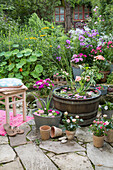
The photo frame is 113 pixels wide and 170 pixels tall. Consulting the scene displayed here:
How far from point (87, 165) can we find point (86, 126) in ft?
2.94

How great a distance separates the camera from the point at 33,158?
6.19 ft

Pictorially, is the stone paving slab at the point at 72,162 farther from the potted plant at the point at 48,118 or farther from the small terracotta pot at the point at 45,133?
the potted plant at the point at 48,118

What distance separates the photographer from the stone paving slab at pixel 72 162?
5.74 ft

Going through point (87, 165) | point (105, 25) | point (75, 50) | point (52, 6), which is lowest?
point (87, 165)

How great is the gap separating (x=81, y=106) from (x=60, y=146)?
656mm

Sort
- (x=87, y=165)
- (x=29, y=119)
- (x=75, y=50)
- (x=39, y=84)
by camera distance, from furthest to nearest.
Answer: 1. (x=75, y=50)
2. (x=39, y=84)
3. (x=29, y=119)
4. (x=87, y=165)

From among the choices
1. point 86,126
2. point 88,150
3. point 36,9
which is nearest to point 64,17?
point 36,9

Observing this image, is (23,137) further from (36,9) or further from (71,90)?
(36,9)

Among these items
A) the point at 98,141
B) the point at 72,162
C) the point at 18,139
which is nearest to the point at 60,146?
the point at 72,162

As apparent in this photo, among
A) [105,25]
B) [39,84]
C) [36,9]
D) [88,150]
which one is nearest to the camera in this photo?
[88,150]

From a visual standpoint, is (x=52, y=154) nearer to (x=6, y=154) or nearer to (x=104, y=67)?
(x=6, y=154)

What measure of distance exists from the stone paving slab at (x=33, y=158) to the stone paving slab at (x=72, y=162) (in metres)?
0.08

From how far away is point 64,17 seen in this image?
9344 millimetres

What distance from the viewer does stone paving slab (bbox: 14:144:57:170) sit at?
1.76 meters
